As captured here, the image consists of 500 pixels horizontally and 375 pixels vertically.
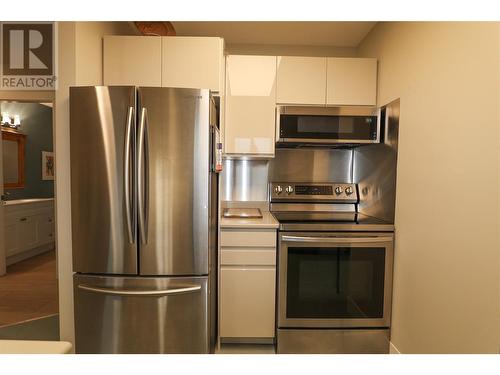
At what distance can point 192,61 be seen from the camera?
6.15 ft

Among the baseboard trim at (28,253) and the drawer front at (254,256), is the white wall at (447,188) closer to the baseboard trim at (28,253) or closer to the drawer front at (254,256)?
the drawer front at (254,256)

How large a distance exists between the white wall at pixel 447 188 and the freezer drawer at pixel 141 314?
1242 mm

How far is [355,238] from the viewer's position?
182 centimetres

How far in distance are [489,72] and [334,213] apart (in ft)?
4.82

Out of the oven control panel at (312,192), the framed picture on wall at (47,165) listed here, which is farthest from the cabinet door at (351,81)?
the framed picture on wall at (47,165)

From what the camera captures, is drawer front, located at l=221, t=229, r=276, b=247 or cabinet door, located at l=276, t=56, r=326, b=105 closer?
drawer front, located at l=221, t=229, r=276, b=247

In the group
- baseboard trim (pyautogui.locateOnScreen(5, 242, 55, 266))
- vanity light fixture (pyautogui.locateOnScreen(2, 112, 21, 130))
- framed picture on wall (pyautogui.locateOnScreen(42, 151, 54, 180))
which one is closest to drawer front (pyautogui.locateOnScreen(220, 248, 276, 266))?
baseboard trim (pyautogui.locateOnScreen(5, 242, 55, 266))

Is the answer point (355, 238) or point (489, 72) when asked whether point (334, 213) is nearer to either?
point (355, 238)

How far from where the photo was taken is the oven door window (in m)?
1.84

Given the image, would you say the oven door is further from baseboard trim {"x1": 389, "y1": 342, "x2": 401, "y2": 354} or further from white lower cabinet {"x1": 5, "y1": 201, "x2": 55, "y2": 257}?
white lower cabinet {"x1": 5, "y1": 201, "x2": 55, "y2": 257}

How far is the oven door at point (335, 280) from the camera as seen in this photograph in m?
1.83

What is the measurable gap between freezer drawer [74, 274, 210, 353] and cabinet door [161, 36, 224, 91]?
1.32 metres

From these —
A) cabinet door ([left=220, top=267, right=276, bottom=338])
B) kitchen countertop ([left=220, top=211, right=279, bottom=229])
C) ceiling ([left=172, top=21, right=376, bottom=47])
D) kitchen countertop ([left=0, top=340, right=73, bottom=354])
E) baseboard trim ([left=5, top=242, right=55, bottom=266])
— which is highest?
ceiling ([left=172, top=21, right=376, bottom=47])

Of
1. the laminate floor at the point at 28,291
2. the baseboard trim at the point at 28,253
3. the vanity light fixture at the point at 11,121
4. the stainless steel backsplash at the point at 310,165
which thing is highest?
the vanity light fixture at the point at 11,121
